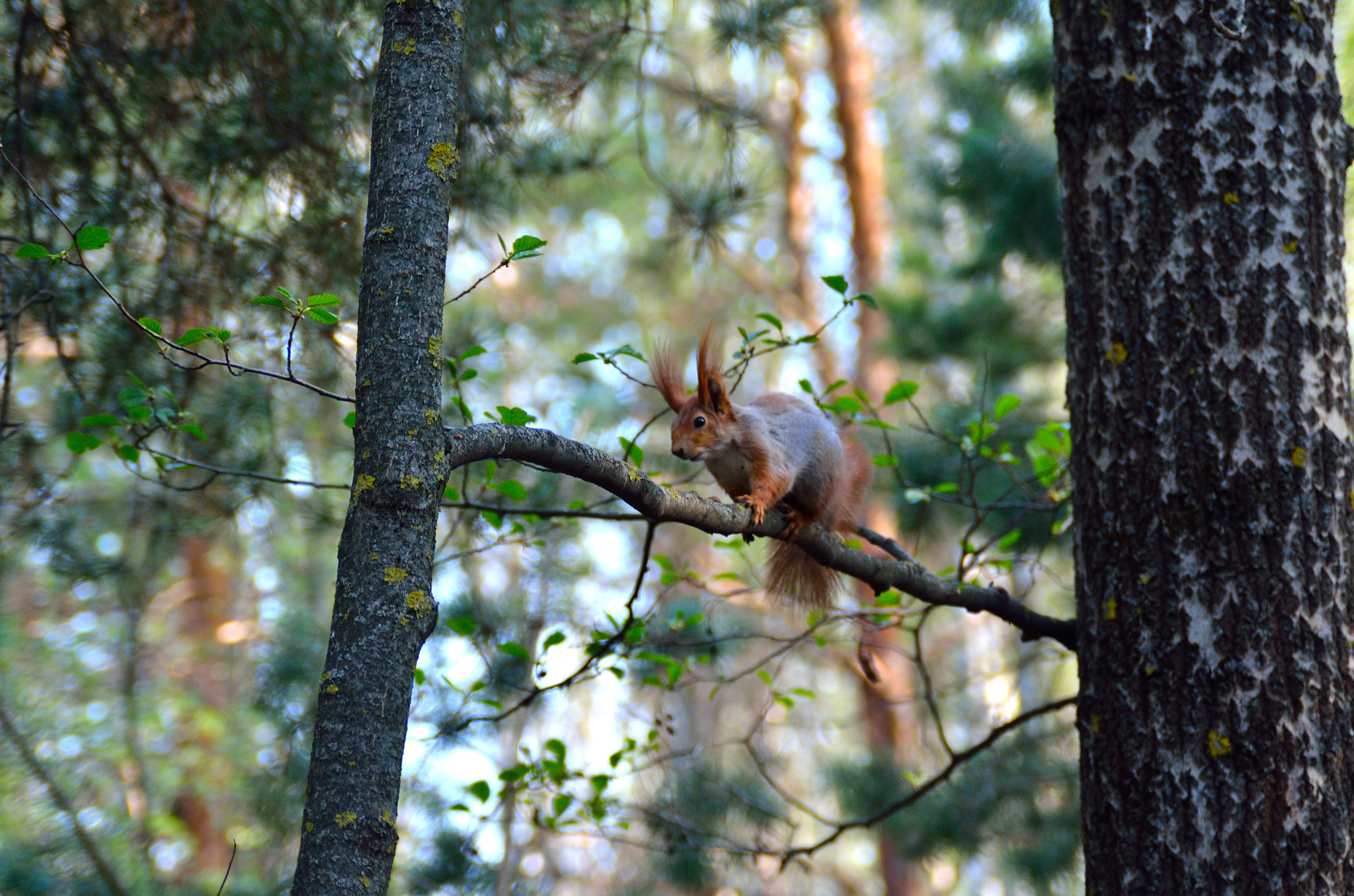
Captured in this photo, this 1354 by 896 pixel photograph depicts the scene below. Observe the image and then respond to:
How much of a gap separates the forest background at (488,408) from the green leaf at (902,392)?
0.01m

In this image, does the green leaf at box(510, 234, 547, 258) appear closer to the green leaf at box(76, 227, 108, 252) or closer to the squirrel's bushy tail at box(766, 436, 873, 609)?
the green leaf at box(76, 227, 108, 252)

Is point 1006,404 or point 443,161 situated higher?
point 1006,404

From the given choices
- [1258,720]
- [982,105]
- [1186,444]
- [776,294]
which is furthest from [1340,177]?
[776,294]

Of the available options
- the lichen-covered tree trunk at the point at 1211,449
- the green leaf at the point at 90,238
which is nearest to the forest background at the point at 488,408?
the green leaf at the point at 90,238

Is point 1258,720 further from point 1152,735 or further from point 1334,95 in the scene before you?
point 1334,95

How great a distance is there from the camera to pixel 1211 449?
1.72m

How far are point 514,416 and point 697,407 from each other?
0.87m

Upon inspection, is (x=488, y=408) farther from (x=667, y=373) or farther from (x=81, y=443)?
(x=81, y=443)

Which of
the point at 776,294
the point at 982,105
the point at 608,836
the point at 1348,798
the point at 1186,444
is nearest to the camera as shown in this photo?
the point at 1348,798

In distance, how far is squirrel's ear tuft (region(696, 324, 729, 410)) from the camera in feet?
7.23

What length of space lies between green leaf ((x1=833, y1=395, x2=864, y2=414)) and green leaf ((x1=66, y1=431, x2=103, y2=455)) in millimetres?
1409

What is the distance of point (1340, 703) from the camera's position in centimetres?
163

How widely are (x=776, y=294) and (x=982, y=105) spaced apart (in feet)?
13.0

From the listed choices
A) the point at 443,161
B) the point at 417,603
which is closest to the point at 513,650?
the point at 417,603
